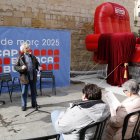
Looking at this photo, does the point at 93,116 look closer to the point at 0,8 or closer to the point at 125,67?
the point at 125,67

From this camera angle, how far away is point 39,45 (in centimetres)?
706

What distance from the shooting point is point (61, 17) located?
955 cm

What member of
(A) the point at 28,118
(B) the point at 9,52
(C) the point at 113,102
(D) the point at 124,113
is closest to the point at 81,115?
(D) the point at 124,113

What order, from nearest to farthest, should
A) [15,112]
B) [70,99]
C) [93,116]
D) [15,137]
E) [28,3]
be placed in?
1. [93,116]
2. [15,137]
3. [15,112]
4. [70,99]
5. [28,3]

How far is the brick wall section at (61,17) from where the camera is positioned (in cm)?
851

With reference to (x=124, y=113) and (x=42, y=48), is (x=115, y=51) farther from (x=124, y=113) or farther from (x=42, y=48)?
(x=124, y=113)

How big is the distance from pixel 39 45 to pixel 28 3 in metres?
2.33

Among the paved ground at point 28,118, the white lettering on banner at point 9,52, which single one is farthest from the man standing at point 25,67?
the white lettering on banner at point 9,52

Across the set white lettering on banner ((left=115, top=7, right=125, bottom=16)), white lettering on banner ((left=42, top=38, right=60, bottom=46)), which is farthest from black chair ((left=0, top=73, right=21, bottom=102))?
white lettering on banner ((left=115, top=7, right=125, bottom=16))

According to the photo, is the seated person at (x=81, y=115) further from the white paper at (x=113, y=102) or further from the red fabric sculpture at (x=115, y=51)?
the red fabric sculpture at (x=115, y=51)

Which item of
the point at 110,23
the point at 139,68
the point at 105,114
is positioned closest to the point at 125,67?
the point at 139,68

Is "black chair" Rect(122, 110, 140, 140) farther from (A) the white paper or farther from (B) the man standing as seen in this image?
(B) the man standing

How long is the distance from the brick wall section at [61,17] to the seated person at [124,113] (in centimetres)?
617

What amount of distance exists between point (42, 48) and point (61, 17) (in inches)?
109
